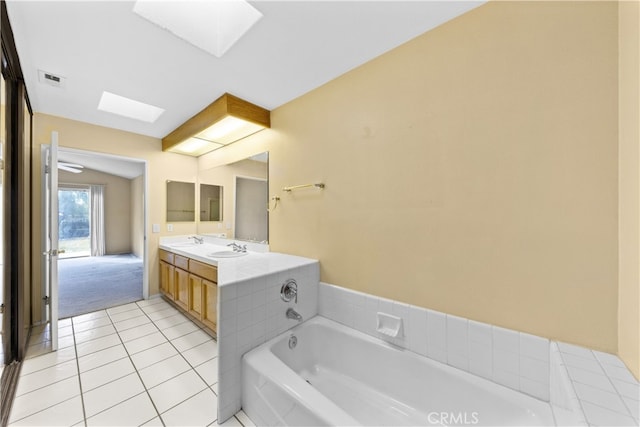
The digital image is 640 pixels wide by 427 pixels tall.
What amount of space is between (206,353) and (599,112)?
2.93 meters

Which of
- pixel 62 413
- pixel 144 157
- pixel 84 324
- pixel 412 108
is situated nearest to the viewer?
pixel 62 413

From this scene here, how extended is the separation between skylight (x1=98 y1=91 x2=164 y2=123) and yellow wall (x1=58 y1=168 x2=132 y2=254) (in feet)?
17.3

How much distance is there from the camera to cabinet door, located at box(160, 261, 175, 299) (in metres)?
2.98

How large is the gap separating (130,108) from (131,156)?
0.70 m

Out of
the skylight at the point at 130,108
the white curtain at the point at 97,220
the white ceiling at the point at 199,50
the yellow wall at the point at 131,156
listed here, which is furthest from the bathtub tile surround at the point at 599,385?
the white curtain at the point at 97,220

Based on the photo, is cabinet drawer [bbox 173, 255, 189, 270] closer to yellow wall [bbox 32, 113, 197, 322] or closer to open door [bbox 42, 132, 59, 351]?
yellow wall [bbox 32, 113, 197, 322]

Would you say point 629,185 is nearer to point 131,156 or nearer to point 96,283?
point 131,156

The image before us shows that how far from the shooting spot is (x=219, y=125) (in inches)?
98.0

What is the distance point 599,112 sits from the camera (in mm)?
994

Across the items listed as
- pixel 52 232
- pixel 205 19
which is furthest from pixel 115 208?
pixel 205 19

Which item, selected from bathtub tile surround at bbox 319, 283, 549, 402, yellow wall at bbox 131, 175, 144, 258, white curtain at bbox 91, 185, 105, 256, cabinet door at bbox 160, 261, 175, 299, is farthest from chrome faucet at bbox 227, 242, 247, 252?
white curtain at bbox 91, 185, 105, 256

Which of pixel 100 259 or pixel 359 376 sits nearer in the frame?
pixel 359 376

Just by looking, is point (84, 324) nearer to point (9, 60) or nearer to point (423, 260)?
point (9, 60)

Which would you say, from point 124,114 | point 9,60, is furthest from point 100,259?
point 9,60
